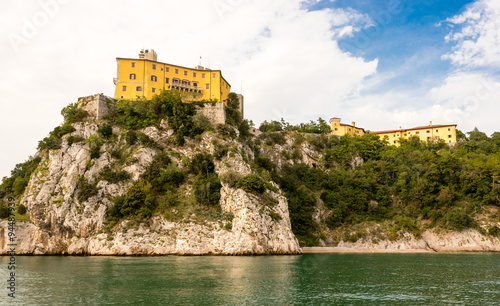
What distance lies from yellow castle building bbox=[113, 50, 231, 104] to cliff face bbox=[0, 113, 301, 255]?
38.5 ft

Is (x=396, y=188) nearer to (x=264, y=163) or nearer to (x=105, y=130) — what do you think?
(x=264, y=163)

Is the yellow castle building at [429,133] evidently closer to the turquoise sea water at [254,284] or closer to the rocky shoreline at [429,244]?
the rocky shoreline at [429,244]

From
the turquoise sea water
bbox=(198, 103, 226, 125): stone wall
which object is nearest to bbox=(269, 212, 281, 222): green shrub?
the turquoise sea water

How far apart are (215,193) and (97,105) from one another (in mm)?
24812

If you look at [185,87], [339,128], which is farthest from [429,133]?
[185,87]

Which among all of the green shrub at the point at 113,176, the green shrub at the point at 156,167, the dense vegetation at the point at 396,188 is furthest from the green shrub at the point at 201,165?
the dense vegetation at the point at 396,188

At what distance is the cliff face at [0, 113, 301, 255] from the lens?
1773 inches

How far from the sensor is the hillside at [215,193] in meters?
46.4

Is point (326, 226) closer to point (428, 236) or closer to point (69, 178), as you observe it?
point (428, 236)

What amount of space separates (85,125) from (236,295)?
44091mm

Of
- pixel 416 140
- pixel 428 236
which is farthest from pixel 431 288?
pixel 416 140

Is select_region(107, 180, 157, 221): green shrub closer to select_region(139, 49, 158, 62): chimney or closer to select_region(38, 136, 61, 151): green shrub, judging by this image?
select_region(38, 136, 61, 151): green shrub

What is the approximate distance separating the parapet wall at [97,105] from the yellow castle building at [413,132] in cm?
5171

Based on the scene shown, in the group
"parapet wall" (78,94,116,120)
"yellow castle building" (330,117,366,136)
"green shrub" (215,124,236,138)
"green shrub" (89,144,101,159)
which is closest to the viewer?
"green shrub" (89,144,101,159)
